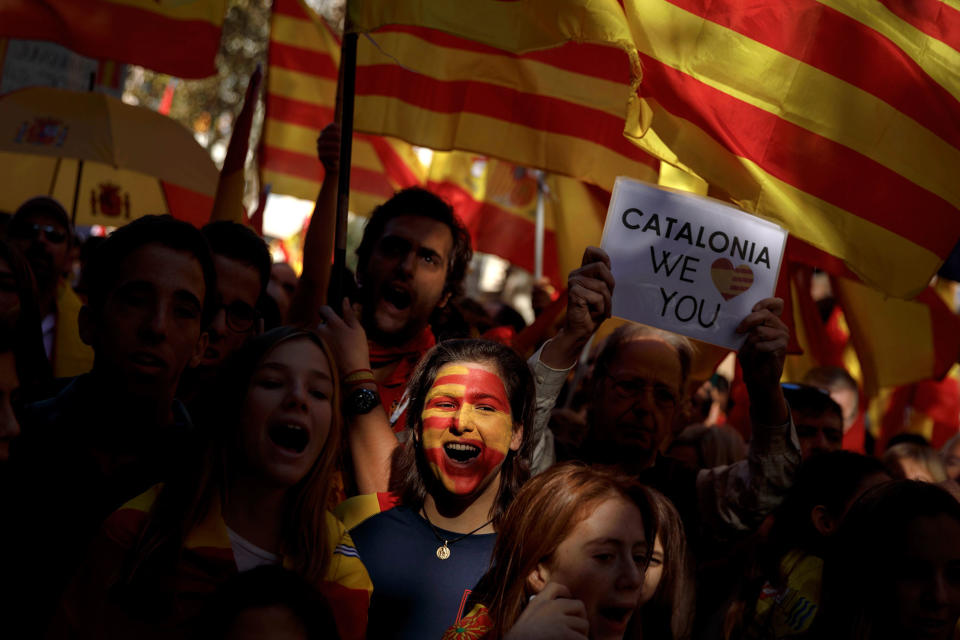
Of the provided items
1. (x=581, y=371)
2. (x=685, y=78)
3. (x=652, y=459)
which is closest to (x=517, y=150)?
(x=581, y=371)

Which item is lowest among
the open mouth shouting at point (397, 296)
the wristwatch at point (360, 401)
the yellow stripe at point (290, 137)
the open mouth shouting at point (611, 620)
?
the open mouth shouting at point (611, 620)

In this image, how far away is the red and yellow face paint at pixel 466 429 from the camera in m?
2.88

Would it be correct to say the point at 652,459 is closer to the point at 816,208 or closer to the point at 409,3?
the point at 816,208

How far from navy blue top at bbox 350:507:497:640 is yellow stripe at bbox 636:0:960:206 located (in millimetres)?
1777

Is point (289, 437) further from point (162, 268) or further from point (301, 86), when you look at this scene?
point (301, 86)

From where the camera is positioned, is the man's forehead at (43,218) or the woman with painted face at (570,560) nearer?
the woman with painted face at (570,560)

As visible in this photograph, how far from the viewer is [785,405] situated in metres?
3.17

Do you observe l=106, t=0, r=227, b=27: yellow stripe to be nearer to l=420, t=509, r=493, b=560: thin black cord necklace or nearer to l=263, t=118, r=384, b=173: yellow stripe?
l=263, t=118, r=384, b=173: yellow stripe

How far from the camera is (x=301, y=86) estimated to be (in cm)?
715

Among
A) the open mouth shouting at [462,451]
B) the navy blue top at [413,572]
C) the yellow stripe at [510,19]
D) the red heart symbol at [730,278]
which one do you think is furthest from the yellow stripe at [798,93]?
the navy blue top at [413,572]

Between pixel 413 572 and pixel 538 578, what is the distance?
0.45 m

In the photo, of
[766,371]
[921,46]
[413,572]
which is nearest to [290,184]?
[921,46]

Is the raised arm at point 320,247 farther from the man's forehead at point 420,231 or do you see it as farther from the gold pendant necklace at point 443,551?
the gold pendant necklace at point 443,551

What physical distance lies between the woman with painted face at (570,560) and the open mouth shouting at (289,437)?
20.9 inches
